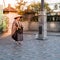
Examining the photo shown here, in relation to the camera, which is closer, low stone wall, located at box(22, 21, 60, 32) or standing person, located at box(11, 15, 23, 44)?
standing person, located at box(11, 15, 23, 44)

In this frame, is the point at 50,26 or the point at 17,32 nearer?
the point at 17,32

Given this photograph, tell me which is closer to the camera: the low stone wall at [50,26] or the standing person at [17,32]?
the standing person at [17,32]

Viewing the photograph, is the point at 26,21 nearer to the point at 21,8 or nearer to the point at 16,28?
the point at 21,8

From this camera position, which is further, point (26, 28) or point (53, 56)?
point (26, 28)

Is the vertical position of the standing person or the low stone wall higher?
the standing person

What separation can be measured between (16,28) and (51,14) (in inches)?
584

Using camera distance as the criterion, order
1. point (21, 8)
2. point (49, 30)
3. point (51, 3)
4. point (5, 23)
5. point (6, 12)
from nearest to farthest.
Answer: point (5, 23)
point (6, 12)
point (49, 30)
point (21, 8)
point (51, 3)

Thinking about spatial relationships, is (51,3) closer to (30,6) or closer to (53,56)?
(30,6)

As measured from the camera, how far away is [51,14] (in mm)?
30578

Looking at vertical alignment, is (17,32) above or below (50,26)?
above

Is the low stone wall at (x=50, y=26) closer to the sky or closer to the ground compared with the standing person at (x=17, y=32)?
closer to the ground

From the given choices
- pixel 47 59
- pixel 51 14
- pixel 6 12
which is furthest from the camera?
pixel 51 14

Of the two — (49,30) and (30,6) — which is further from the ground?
(30,6)

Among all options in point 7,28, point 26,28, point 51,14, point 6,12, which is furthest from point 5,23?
point 51,14
